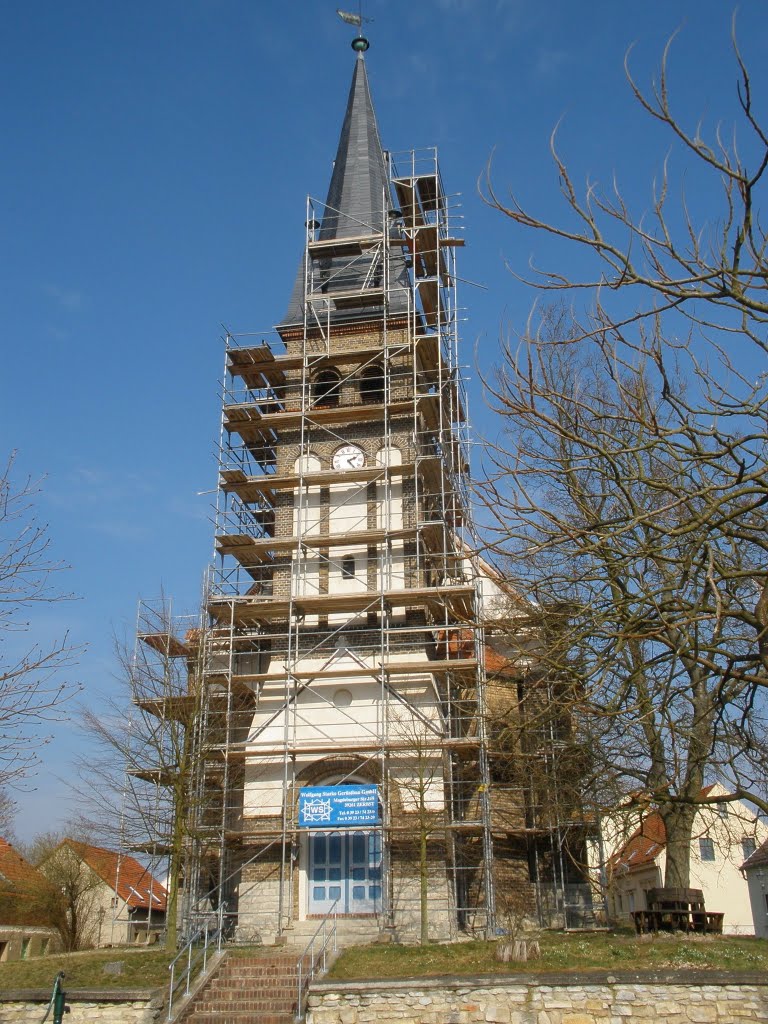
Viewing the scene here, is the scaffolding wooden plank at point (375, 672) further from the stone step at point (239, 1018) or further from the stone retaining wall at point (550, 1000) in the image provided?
the stone retaining wall at point (550, 1000)

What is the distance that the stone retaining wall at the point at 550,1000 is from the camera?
13.5 meters

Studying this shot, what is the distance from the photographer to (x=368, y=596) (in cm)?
2391

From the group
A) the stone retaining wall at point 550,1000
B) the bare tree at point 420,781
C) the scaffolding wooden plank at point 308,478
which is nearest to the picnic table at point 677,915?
the stone retaining wall at point 550,1000

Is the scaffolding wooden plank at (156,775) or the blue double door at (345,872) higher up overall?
the scaffolding wooden plank at (156,775)

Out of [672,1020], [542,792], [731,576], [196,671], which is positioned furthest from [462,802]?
[731,576]

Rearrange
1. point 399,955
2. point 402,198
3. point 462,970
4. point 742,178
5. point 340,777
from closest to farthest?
point 742,178
point 462,970
point 399,955
point 340,777
point 402,198

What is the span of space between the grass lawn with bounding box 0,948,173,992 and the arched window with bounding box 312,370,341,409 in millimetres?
14782

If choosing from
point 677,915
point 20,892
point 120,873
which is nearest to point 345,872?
point 677,915

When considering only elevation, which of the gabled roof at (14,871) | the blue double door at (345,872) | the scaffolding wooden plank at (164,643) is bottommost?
the blue double door at (345,872)

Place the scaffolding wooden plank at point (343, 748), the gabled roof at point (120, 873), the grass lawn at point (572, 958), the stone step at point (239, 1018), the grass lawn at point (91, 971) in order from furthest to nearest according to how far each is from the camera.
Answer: the gabled roof at point (120, 873), the scaffolding wooden plank at point (343, 748), the grass lawn at point (91, 971), the stone step at point (239, 1018), the grass lawn at point (572, 958)

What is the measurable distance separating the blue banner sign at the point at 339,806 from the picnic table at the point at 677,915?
620cm

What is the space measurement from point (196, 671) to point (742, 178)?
18757 millimetres

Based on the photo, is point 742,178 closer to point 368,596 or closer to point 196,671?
point 368,596

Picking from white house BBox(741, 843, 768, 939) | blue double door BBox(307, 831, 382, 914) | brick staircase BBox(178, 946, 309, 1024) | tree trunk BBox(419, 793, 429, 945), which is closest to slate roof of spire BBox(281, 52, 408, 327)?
blue double door BBox(307, 831, 382, 914)
